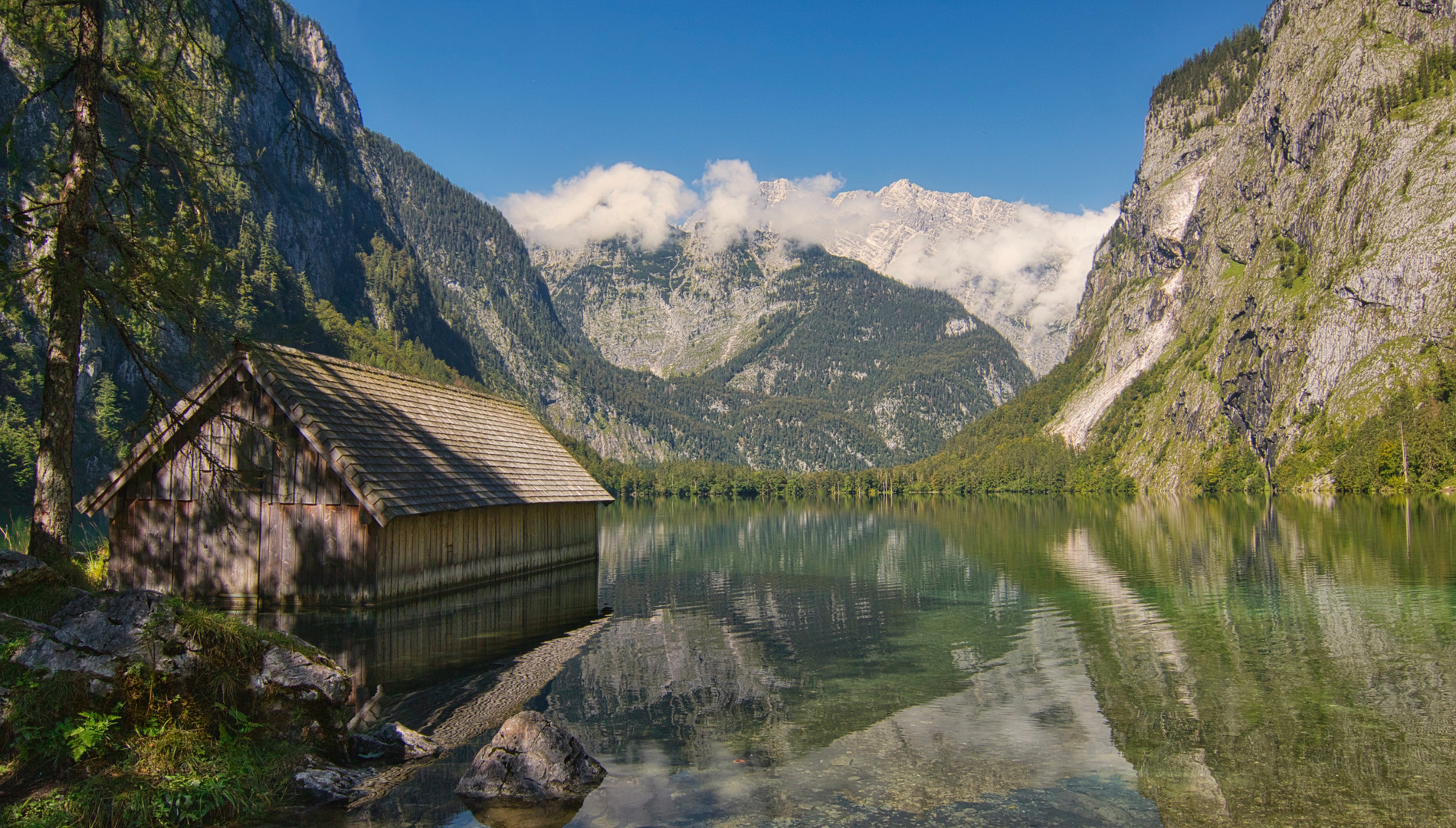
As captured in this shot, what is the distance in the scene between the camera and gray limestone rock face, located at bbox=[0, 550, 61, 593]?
10.0 meters

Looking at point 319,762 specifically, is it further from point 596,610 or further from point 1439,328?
point 1439,328

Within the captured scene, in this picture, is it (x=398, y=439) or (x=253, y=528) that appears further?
(x=398, y=439)

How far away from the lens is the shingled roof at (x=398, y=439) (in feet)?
69.0

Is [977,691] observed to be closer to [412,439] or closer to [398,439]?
[398,439]

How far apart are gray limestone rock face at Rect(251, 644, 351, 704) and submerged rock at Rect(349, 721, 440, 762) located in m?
0.74

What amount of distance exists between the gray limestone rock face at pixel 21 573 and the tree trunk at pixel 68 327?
4.18 ft

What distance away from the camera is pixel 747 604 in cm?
2612

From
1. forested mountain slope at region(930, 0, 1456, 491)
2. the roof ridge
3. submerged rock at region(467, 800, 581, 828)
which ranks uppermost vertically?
forested mountain slope at region(930, 0, 1456, 491)

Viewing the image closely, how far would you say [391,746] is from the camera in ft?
35.6

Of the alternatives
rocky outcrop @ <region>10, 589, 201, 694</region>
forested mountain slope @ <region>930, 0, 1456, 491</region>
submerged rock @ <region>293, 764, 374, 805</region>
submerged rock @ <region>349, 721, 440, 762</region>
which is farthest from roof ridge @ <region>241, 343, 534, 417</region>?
forested mountain slope @ <region>930, 0, 1456, 491</region>

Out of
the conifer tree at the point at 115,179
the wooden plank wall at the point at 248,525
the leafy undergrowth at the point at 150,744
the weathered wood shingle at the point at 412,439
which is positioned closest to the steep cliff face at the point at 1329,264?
the weathered wood shingle at the point at 412,439

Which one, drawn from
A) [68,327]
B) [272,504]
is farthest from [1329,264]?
[68,327]

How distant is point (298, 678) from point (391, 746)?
5.08 feet

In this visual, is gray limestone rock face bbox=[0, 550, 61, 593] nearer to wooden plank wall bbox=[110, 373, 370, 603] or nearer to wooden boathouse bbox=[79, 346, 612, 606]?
wooden boathouse bbox=[79, 346, 612, 606]
